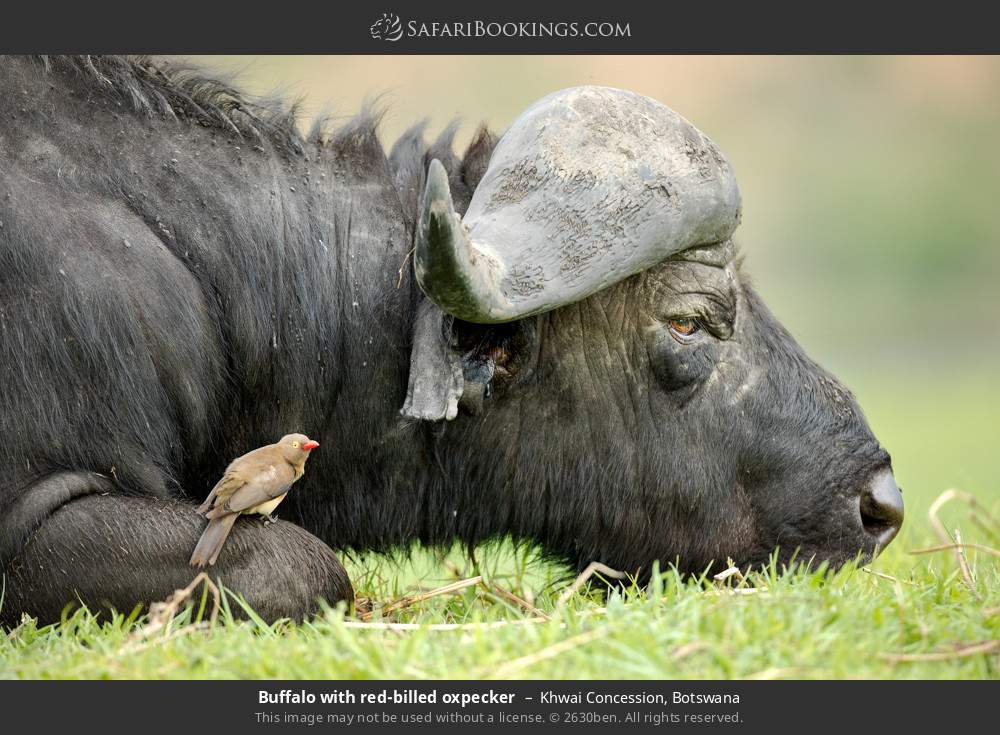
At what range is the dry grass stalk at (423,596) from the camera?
17.2 ft

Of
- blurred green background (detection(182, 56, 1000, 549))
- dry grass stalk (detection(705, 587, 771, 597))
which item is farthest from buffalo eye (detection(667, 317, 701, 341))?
blurred green background (detection(182, 56, 1000, 549))

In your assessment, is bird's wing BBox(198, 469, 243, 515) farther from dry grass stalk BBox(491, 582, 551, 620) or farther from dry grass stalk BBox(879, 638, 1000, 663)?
dry grass stalk BBox(879, 638, 1000, 663)

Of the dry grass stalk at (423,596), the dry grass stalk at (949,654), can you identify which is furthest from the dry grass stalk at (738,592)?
the dry grass stalk at (423,596)

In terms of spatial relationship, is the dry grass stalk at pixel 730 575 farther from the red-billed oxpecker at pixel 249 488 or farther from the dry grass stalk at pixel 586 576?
the red-billed oxpecker at pixel 249 488

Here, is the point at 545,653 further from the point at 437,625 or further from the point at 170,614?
the point at 170,614

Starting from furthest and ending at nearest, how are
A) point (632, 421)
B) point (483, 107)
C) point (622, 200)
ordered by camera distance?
point (483, 107)
point (632, 421)
point (622, 200)

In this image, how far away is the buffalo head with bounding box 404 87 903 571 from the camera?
17.0ft

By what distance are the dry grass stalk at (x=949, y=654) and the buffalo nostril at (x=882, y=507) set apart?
4.65ft

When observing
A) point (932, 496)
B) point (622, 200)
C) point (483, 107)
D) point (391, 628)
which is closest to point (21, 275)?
point (391, 628)

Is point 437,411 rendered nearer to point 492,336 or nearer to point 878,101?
point 492,336

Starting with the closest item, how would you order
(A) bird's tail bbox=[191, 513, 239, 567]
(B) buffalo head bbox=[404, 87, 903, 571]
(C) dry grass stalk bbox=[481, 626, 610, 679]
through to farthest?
(C) dry grass stalk bbox=[481, 626, 610, 679], (A) bird's tail bbox=[191, 513, 239, 567], (B) buffalo head bbox=[404, 87, 903, 571]

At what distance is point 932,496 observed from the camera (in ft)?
37.7

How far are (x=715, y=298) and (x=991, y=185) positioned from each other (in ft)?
99.6

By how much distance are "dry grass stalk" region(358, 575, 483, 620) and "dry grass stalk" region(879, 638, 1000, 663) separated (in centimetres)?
161
